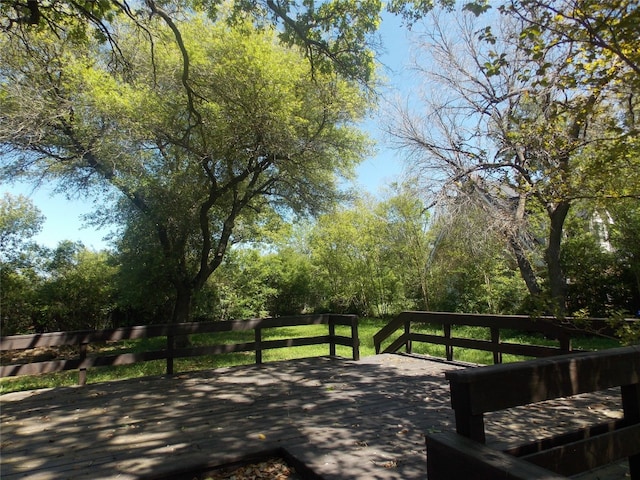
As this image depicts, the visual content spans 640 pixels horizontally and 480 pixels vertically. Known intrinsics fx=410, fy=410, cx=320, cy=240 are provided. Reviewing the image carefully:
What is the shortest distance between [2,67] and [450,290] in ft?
52.4

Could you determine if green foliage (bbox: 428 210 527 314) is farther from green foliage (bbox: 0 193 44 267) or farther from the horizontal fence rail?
green foliage (bbox: 0 193 44 267)

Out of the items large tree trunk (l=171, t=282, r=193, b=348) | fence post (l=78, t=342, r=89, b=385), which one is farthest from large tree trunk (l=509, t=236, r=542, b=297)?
fence post (l=78, t=342, r=89, b=385)

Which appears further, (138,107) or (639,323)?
(138,107)

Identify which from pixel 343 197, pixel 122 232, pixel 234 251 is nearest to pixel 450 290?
pixel 343 197

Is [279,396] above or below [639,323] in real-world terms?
below

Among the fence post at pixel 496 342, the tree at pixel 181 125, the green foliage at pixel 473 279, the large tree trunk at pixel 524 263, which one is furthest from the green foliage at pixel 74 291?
the large tree trunk at pixel 524 263

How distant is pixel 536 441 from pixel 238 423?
3333mm

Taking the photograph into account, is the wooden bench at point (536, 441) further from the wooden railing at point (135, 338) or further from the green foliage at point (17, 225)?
the green foliage at point (17, 225)

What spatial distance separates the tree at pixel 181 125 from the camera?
924 cm

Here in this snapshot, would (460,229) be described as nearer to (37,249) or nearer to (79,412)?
(79,412)

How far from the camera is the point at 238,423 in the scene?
4.57m

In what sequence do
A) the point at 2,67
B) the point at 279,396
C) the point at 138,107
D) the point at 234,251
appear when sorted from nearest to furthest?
the point at 279,396 → the point at 138,107 → the point at 2,67 → the point at 234,251

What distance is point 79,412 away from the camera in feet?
17.3

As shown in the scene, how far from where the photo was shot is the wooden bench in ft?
5.38
